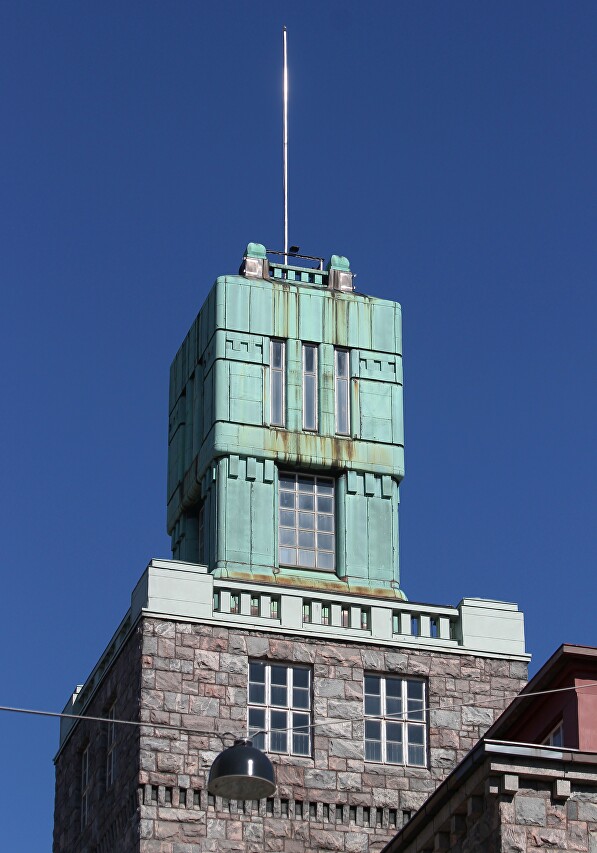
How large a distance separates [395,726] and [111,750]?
17.2ft

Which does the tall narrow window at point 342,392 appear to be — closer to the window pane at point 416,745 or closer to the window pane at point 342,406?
the window pane at point 342,406

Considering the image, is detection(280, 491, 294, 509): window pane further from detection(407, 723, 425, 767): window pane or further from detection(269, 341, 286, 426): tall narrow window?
detection(407, 723, 425, 767): window pane

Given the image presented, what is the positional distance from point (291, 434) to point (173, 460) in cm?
370

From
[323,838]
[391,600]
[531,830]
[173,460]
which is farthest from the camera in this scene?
[173,460]

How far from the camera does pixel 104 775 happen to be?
129ft

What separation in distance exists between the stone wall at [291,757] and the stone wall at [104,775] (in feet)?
1.60

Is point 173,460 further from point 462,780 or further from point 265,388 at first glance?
point 462,780

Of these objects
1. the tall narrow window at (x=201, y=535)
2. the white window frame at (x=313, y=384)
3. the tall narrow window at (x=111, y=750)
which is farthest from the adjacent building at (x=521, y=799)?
the white window frame at (x=313, y=384)

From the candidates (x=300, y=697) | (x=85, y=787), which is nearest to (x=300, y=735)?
(x=300, y=697)

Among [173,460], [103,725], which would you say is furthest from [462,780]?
[173,460]

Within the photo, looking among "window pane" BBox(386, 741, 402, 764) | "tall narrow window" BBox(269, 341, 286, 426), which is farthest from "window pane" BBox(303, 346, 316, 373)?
"window pane" BBox(386, 741, 402, 764)

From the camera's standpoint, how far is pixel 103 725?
39.9 metres

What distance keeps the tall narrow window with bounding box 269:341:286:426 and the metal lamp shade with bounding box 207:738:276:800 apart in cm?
1678

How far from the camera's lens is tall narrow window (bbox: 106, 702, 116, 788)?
38.8 meters
